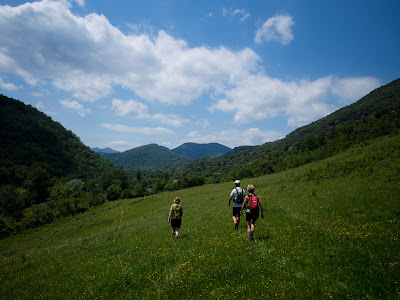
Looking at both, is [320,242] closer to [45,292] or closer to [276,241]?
[276,241]

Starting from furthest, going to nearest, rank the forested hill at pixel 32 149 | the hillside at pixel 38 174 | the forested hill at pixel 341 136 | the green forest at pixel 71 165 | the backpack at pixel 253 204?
the forested hill at pixel 32 149, the forested hill at pixel 341 136, the green forest at pixel 71 165, the hillside at pixel 38 174, the backpack at pixel 253 204

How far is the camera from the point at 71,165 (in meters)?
166

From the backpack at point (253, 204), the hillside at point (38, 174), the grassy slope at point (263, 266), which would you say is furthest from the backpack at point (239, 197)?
the hillside at point (38, 174)

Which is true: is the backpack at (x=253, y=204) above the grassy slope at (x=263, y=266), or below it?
above

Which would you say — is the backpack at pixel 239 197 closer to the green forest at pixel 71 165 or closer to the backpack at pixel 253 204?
the backpack at pixel 253 204

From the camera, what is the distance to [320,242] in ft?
28.8

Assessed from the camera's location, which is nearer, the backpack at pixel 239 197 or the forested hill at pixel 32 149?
the backpack at pixel 239 197

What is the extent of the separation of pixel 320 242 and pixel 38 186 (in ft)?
410

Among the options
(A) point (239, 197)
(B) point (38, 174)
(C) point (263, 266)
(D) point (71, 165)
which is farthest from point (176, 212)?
(D) point (71, 165)

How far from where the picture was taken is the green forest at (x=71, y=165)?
6556 cm

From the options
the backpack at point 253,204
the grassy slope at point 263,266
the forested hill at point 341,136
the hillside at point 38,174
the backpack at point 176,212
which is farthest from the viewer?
the forested hill at point 341,136

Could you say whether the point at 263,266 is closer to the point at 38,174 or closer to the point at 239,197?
the point at 239,197

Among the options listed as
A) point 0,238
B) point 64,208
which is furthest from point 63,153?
point 0,238

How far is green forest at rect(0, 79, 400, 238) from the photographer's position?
6556cm
